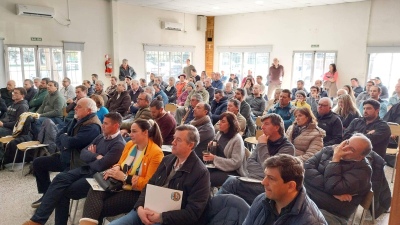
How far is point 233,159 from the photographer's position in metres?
2.90

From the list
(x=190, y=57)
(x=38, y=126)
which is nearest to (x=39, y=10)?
(x=38, y=126)

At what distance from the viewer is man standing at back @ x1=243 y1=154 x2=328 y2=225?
4.92 ft

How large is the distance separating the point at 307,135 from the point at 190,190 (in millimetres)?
1699

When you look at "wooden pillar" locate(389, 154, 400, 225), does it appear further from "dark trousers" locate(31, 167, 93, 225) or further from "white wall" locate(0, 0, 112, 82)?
"white wall" locate(0, 0, 112, 82)

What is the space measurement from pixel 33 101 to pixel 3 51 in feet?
9.83

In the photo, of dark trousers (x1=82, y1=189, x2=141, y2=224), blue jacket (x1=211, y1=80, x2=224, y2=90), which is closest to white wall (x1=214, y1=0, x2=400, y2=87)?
blue jacket (x1=211, y1=80, x2=224, y2=90)

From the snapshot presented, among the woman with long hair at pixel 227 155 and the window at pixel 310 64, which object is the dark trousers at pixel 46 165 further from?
the window at pixel 310 64

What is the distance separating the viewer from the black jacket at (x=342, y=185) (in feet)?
7.77

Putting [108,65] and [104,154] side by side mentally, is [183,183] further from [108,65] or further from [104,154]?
[108,65]

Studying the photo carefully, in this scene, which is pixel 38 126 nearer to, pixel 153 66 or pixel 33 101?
pixel 33 101

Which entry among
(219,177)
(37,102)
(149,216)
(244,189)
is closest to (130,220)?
(149,216)

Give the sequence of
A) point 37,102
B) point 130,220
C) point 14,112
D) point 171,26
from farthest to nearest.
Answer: point 171,26 → point 37,102 → point 14,112 → point 130,220

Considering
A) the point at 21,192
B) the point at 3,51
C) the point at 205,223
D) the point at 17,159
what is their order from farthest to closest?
the point at 3,51 → the point at 17,159 → the point at 21,192 → the point at 205,223

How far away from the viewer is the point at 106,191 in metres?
2.47
